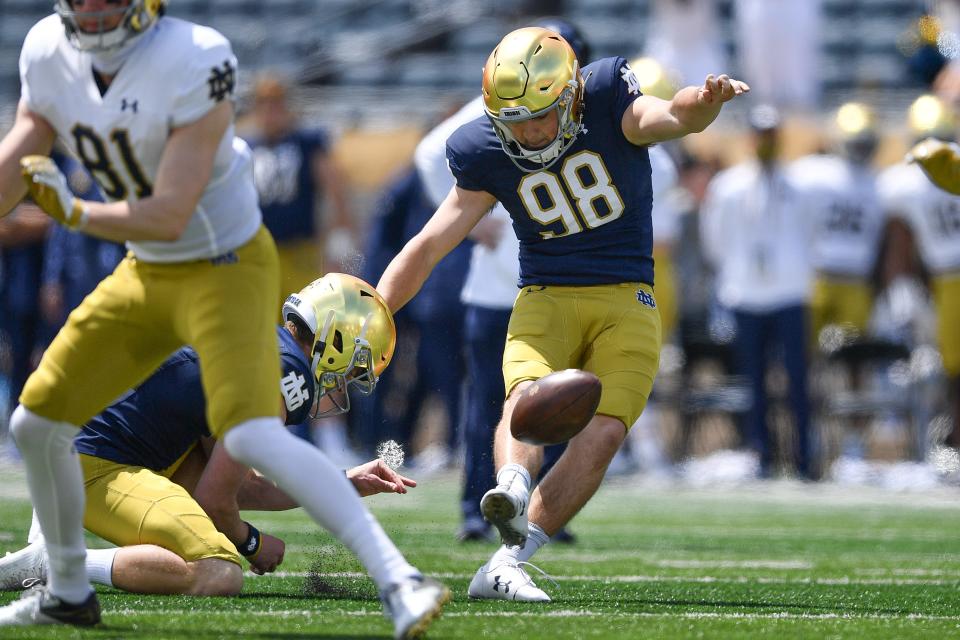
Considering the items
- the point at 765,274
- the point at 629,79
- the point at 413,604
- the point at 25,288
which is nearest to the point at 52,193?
the point at 413,604

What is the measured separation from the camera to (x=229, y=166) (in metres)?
3.71

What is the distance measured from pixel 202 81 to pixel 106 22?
0.79 feet

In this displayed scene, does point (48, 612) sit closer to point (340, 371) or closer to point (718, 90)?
point (340, 371)

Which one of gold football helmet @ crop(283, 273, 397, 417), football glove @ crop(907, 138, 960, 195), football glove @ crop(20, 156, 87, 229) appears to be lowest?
gold football helmet @ crop(283, 273, 397, 417)

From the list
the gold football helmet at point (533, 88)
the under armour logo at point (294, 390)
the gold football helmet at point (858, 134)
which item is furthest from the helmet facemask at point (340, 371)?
the gold football helmet at point (858, 134)

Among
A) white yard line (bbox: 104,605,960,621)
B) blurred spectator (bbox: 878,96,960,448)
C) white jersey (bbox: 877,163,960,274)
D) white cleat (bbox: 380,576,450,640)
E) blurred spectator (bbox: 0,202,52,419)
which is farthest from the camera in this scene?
blurred spectator (bbox: 0,202,52,419)

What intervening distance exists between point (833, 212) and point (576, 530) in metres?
4.11

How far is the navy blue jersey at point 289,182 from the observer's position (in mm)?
9156

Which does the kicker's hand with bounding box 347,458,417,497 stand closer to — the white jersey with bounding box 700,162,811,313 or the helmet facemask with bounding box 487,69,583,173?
the helmet facemask with bounding box 487,69,583,173

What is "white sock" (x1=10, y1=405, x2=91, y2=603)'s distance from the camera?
365cm

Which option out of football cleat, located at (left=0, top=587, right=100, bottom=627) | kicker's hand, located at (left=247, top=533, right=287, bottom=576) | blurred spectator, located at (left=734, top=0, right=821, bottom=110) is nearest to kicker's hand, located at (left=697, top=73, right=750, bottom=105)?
kicker's hand, located at (left=247, top=533, right=287, bottom=576)

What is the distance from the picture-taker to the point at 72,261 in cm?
950

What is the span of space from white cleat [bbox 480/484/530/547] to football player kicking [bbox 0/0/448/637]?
0.69m

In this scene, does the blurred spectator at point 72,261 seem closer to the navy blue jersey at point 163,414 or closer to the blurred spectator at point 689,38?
the navy blue jersey at point 163,414
